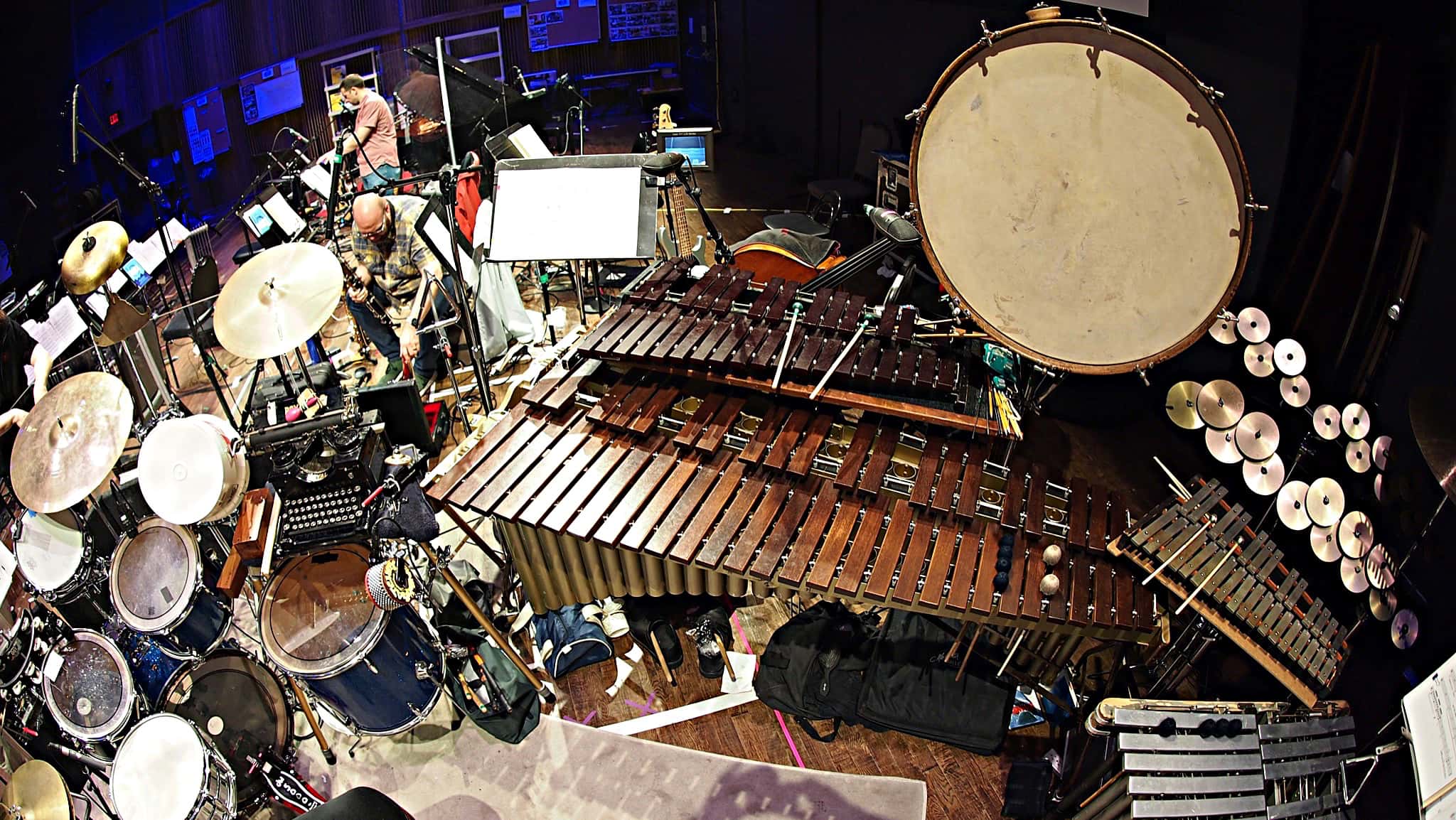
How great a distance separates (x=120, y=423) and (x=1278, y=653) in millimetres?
4618

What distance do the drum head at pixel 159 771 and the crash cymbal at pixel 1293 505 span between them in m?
4.37

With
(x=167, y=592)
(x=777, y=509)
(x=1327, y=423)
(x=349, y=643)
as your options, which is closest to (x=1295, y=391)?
(x=1327, y=423)

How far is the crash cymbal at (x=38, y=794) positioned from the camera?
2.75 m

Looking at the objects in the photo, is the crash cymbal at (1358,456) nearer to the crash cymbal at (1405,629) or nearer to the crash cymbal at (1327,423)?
the crash cymbal at (1327,423)

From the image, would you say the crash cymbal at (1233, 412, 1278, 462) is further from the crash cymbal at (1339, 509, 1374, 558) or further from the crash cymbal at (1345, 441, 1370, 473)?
the crash cymbal at (1339, 509, 1374, 558)

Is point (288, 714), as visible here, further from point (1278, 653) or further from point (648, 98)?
point (648, 98)

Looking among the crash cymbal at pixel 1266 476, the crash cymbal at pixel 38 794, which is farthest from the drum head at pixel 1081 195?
the crash cymbal at pixel 38 794

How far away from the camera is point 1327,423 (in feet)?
10.8

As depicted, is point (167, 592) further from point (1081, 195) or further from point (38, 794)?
point (1081, 195)

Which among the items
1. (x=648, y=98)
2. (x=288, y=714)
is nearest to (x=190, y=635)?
(x=288, y=714)

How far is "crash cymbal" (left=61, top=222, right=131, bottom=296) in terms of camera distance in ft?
13.5

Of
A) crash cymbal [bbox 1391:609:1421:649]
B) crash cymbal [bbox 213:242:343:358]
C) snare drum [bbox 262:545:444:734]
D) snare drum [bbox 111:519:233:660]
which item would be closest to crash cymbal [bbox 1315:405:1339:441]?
crash cymbal [bbox 1391:609:1421:649]

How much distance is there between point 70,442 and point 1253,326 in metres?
5.21

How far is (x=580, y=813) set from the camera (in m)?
3.43
